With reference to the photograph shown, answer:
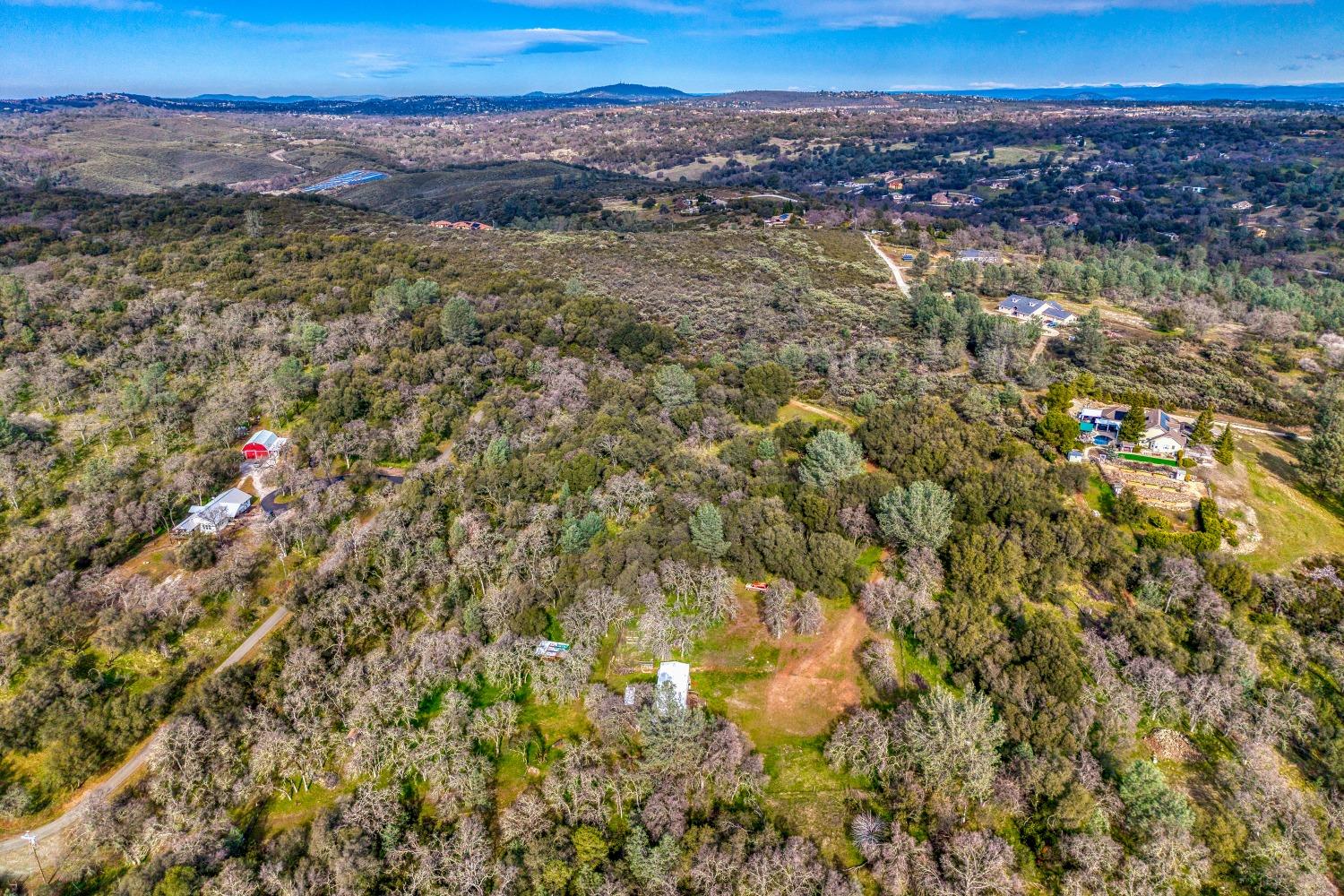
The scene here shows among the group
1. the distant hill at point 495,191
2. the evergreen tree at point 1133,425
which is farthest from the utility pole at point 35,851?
the distant hill at point 495,191

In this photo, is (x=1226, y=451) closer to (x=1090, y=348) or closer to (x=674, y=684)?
(x=1090, y=348)

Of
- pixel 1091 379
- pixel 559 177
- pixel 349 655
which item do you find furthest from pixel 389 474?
pixel 559 177

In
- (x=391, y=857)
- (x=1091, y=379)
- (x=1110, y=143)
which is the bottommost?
(x=391, y=857)

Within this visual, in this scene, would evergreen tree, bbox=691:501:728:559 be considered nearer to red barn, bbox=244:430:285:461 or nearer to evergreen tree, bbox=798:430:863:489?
evergreen tree, bbox=798:430:863:489

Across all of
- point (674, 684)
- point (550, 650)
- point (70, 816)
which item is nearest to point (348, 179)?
point (550, 650)

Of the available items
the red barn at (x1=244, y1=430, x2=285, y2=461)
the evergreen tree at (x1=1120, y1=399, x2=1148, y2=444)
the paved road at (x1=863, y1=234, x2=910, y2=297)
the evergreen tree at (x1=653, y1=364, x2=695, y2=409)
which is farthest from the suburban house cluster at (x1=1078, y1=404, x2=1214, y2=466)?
the red barn at (x1=244, y1=430, x2=285, y2=461)

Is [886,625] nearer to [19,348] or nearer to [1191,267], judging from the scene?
[19,348]
